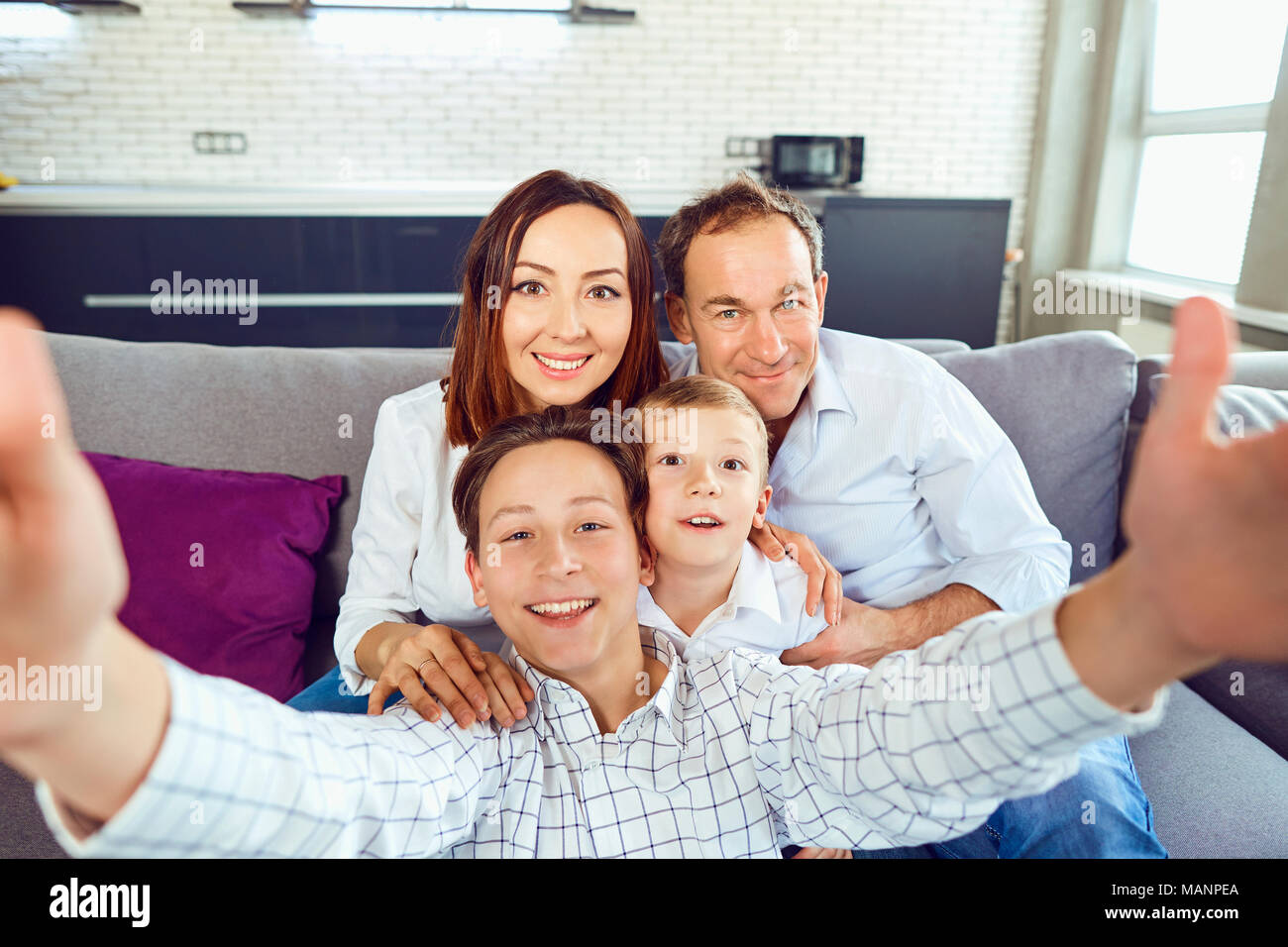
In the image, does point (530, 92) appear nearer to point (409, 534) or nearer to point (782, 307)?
point (782, 307)

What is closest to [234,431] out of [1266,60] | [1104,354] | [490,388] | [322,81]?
[490,388]

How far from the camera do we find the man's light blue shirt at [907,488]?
57.1 inches

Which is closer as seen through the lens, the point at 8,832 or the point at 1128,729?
the point at 1128,729

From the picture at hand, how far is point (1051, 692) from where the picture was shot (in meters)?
0.63

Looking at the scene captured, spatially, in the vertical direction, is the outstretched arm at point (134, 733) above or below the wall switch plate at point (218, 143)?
below

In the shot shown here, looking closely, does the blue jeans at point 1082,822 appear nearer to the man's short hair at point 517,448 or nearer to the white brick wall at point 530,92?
the man's short hair at point 517,448

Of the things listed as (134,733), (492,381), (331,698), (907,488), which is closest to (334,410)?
(492,381)

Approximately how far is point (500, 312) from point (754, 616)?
2.03 feet

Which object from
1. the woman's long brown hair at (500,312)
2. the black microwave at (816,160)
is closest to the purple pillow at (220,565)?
the woman's long brown hair at (500,312)

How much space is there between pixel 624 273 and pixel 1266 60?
3.67 meters

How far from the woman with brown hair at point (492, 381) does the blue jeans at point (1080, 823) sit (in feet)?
1.41

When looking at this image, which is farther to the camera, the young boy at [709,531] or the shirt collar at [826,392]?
the shirt collar at [826,392]

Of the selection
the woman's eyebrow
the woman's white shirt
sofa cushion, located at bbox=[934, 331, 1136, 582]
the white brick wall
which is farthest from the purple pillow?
the white brick wall
